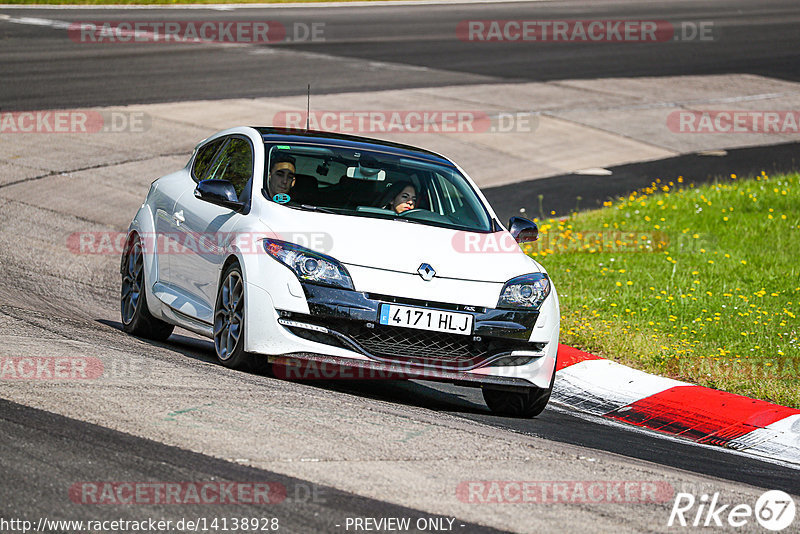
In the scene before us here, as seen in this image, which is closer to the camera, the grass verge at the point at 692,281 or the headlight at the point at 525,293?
the headlight at the point at 525,293

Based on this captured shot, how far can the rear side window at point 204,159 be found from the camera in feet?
30.0

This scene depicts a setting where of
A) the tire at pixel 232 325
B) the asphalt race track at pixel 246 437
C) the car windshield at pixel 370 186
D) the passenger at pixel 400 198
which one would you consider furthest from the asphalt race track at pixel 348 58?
the tire at pixel 232 325

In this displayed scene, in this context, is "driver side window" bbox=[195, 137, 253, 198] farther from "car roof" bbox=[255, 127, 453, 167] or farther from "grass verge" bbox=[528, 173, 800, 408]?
"grass verge" bbox=[528, 173, 800, 408]

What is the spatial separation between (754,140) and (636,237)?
28.7ft

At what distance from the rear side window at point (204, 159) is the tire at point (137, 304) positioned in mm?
692

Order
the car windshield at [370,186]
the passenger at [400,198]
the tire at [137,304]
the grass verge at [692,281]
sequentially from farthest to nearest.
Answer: the grass verge at [692,281]
the tire at [137,304]
the passenger at [400,198]
the car windshield at [370,186]

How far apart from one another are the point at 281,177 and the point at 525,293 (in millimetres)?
1871

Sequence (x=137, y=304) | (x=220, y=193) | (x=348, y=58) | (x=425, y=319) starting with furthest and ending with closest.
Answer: (x=348, y=58)
(x=137, y=304)
(x=220, y=193)
(x=425, y=319)

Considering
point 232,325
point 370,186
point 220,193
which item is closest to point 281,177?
point 220,193

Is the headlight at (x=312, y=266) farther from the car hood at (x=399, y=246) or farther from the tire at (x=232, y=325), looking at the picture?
the tire at (x=232, y=325)

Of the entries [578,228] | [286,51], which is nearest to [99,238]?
[578,228]

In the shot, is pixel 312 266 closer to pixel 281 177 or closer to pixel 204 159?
pixel 281 177

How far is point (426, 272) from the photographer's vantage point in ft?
23.6

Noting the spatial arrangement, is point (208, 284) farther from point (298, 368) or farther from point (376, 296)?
point (376, 296)
